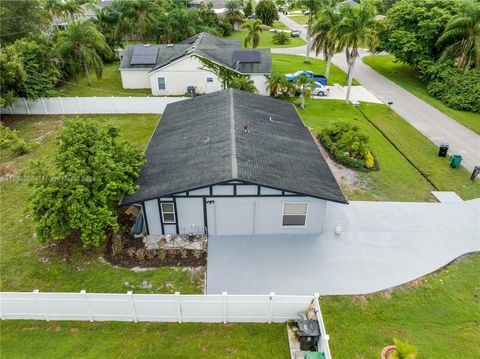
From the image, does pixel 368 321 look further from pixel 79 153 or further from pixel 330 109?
pixel 330 109

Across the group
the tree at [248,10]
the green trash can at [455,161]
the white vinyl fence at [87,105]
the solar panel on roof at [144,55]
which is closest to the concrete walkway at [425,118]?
the green trash can at [455,161]

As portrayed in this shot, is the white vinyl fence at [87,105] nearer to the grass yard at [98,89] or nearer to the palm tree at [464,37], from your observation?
the grass yard at [98,89]

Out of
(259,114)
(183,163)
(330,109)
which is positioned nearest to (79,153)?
(183,163)

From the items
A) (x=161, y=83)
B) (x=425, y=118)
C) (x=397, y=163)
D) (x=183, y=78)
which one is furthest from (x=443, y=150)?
(x=161, y=83)

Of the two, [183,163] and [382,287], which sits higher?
[183,163]

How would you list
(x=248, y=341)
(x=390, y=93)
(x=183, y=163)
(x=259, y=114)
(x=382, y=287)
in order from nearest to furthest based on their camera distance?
(x=248, y=341), (x=382, y=287), (x=183, y=163), (x=259, y=114), (x=390, y=93)
